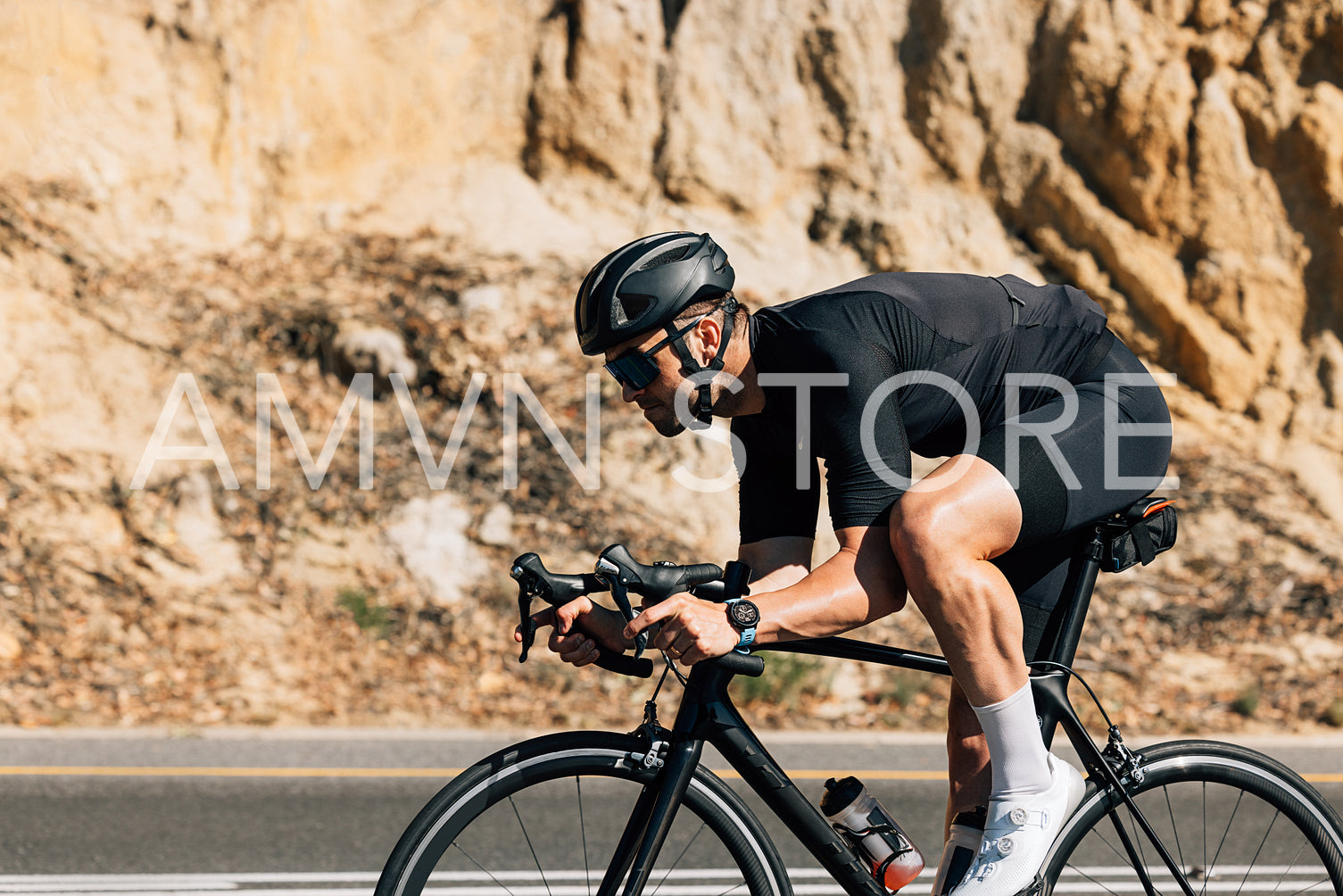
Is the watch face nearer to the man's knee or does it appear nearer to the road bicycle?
the road bicycle

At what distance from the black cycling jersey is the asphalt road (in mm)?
2112

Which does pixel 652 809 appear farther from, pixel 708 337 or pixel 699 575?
pixel 708 337

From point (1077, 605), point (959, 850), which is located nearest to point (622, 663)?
point (959, 850)

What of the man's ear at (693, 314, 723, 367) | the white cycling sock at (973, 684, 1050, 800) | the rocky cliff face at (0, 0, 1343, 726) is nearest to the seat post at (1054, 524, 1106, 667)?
the white cycling sock at (973, 684, 1050, 800)

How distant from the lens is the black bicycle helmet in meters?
2.57

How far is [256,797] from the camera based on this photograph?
4.98 meters

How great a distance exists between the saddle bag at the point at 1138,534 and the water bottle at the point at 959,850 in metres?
0.67

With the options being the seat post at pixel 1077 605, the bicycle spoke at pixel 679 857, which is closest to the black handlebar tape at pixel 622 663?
the bicycle spoke at pixel 679 857

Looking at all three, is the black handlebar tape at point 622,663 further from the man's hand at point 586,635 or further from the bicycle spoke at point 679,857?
the bicycle spoke at point 679,857

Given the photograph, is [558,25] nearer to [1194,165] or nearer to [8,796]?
[1194,165]

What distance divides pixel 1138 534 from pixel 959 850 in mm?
841

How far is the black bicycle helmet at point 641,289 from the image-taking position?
2.57 metres

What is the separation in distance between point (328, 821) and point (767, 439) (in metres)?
2.81

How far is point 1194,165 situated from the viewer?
11.4 meters
